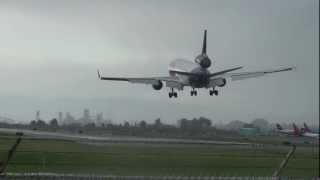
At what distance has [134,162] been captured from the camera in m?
75.9

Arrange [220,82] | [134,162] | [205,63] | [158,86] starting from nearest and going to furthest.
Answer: [134,162] → [220,82] → [158,86] → [205,63]

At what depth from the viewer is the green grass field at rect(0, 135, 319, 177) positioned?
66438mm

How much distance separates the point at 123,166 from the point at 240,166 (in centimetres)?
1806

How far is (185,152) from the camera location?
99.1m

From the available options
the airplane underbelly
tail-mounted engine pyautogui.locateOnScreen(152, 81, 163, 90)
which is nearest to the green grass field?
tail-mounted engine pyautogui.locateOnScreen(152, 81, 163, 90)

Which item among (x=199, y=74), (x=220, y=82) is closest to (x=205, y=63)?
(x=199, y=74)

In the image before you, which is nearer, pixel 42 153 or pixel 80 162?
pixel 80 162

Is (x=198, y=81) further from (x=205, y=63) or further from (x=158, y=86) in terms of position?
(x=158, y=86)

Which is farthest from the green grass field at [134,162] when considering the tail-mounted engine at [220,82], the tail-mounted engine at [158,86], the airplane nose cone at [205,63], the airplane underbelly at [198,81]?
the airplane nose cone at [205,63]

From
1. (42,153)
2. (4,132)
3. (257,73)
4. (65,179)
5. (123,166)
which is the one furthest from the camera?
(257,73)

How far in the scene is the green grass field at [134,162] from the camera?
218 feet

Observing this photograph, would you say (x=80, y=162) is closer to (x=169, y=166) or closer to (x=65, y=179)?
(x=169, y=166)

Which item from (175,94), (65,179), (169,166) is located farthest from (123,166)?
Answer: (65,179)

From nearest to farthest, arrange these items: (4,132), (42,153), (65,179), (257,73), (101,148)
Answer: (65,179)
(4,132)
(42,153)
(257,73)
(101,148)
